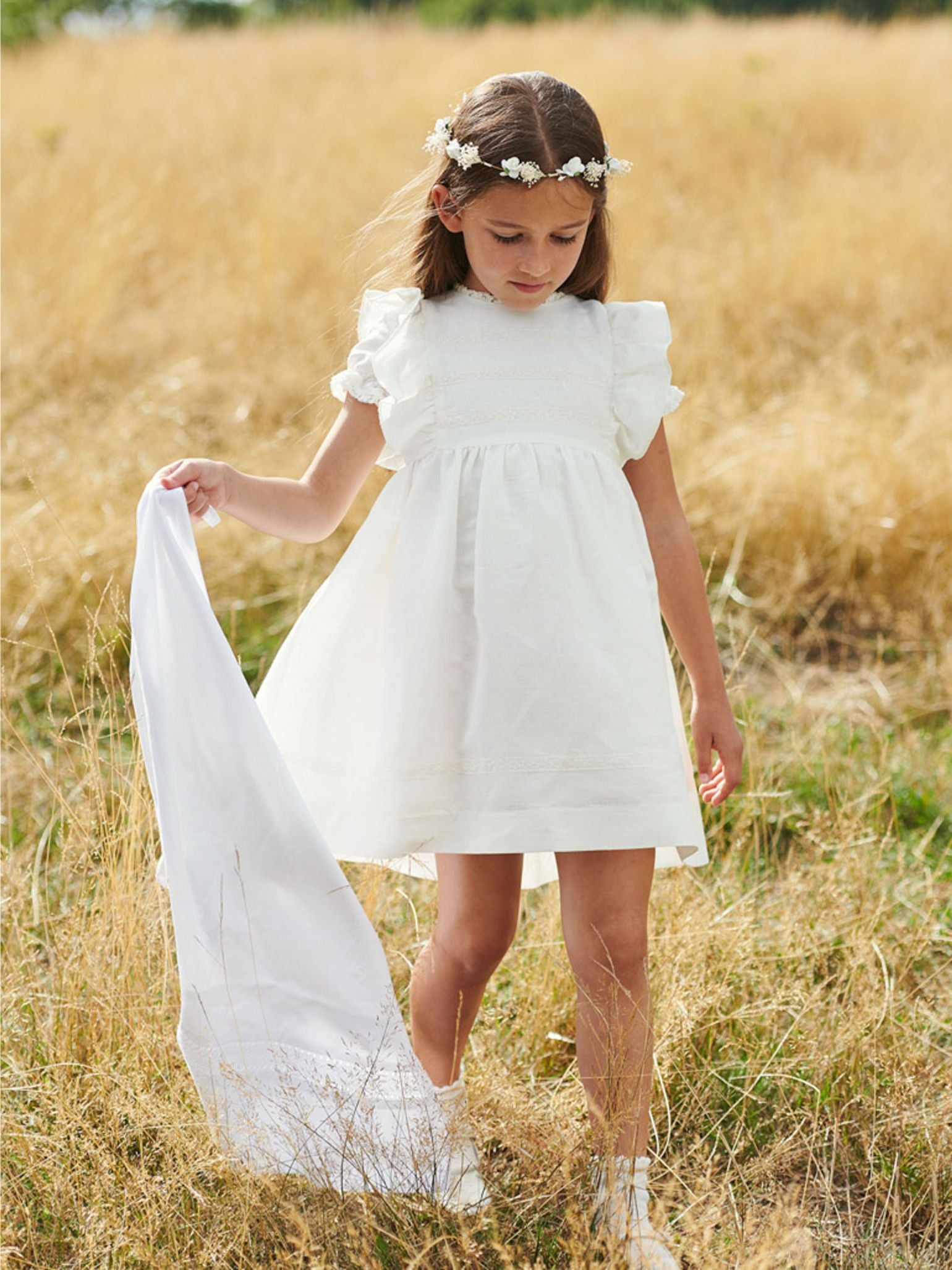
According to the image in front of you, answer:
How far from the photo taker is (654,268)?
6.54m

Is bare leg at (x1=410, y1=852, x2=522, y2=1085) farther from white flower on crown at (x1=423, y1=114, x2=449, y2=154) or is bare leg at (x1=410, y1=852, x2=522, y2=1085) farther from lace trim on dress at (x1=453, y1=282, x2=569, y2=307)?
white flower on crown at (x1=423, y1=114, x2=449, y2=154)

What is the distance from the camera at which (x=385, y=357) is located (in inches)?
A: 78.4

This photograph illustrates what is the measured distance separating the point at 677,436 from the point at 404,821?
126 inches

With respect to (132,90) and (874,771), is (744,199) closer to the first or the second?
(132,90)

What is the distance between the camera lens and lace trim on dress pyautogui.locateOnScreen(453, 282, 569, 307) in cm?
199

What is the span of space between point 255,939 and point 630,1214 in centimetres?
62

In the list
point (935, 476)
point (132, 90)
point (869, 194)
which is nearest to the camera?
point (935, 476)

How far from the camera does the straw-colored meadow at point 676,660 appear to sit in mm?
2021

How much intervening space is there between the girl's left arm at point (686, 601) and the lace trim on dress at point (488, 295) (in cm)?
25

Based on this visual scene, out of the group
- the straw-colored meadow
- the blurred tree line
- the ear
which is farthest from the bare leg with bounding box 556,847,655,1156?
the blurred tree line

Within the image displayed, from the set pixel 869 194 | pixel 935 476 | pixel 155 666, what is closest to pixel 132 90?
pixel 869 194

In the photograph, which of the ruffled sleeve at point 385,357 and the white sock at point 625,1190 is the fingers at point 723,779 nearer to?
the white sock at point 625,1190

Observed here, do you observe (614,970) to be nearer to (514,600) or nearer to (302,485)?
Answer: (514,600)

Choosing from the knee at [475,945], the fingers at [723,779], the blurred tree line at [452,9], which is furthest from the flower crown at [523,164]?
the blurred tree line at [452,9]
